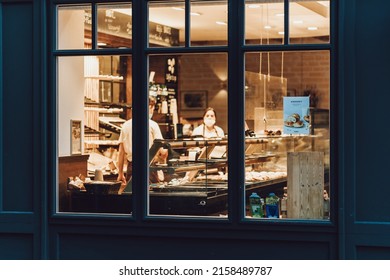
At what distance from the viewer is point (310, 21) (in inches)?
346

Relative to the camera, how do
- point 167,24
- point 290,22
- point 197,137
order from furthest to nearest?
point 197,137 → point 167,24 → point 290,22

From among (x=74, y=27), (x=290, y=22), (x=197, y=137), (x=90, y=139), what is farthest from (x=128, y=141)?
(x=290, y=22)

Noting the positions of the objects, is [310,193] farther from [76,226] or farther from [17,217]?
[17,217]

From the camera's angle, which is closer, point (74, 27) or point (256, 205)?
point (256, 205)

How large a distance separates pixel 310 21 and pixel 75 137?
3.18 meters

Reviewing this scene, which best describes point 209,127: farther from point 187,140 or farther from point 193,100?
point 193,100

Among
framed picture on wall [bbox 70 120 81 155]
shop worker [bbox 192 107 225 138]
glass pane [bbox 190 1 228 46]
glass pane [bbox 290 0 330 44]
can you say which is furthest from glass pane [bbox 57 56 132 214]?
glass pane [bbox 290 0 330 44]

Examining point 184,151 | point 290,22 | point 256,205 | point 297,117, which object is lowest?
point 256,205

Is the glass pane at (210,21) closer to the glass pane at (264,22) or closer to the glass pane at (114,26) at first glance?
the glass pane at (264,22)

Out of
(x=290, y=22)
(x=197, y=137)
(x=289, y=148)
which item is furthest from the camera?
(x=197, y=137)

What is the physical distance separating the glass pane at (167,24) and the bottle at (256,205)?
198 cm

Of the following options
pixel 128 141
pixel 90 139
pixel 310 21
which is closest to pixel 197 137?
pixel 128 141

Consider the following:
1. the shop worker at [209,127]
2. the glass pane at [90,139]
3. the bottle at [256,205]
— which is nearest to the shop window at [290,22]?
the shop worker at [209,127]

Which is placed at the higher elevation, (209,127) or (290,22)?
(290,22)
